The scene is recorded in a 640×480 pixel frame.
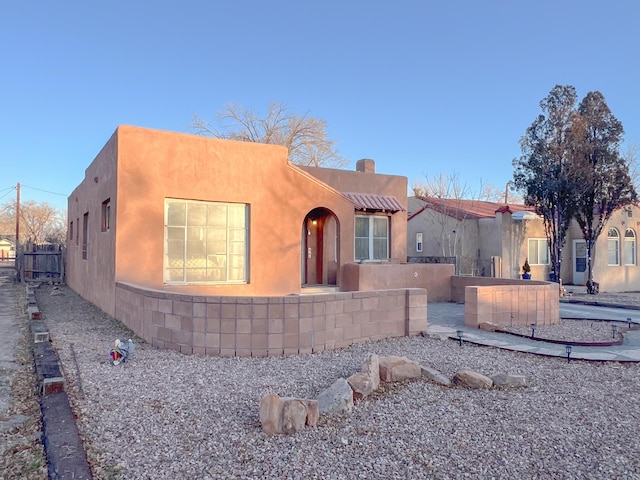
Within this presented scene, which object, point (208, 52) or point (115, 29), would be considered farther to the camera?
point (208, 52)

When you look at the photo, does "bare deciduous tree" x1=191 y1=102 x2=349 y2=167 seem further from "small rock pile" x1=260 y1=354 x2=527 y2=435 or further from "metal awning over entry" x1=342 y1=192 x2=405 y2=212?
"small rock pile" x1=260 y1=354 x2=527 y2=435

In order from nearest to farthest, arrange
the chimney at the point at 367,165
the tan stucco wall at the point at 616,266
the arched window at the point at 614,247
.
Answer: the chimney at the point at 367,165, the tan stucco wall at the point at 616,266, the arched window at the point at 614,247

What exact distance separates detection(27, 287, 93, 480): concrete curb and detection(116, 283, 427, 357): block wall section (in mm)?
1512

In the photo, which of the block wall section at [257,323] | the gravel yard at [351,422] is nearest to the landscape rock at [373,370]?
the gravel yard at [351,422]

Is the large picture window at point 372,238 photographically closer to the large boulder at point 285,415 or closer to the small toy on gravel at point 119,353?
the small toy on gravel at point 119,353

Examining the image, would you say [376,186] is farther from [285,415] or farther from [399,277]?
[285,415]

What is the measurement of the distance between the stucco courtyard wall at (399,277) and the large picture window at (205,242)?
3.25 metres

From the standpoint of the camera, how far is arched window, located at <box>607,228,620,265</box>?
21.7m

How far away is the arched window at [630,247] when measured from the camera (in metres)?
22.0

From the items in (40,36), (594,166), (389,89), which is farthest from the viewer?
(389,89)

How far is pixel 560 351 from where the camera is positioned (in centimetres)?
715

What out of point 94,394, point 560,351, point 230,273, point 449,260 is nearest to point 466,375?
point 560,351

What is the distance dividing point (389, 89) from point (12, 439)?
19956mm

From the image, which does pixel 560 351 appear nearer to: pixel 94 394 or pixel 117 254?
pixel 94 394
